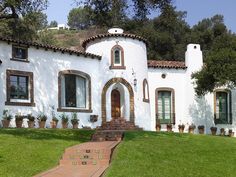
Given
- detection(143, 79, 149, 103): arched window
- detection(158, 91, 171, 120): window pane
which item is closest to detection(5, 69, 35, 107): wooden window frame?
detection(143, 79, 149, 103): arched window

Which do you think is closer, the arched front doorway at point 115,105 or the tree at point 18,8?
the tree at point 18,8

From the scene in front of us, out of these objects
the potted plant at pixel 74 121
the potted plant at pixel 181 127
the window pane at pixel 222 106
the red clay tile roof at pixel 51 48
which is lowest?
the potted plant at pixel 181 127

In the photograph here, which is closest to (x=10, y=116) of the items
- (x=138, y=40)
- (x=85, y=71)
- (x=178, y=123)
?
(x=85, y=71)

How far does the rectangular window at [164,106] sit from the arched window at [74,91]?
631 centimetres

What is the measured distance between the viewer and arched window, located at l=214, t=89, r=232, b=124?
32812 millimetres

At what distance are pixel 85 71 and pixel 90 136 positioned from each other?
6.78m

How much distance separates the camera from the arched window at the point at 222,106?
32.8m

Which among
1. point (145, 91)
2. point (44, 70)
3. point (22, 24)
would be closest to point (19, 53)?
point (44, 70)

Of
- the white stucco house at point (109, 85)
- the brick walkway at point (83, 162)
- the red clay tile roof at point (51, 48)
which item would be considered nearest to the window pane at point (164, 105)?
the white stucco house at point (109, 85)

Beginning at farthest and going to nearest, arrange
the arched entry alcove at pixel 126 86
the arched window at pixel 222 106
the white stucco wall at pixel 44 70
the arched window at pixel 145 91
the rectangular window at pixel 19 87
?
the arched window at pixel 222 106 → the arched window at pixel 145 91 → the arched entry alcove at pixel 126 86 → the rectangular window at pixel 19 87 → the white stucco wall at pixel 44 70

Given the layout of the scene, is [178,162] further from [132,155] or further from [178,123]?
[178,123]

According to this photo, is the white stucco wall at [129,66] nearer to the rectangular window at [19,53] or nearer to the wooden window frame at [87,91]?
the wooden window frame at [87,91]

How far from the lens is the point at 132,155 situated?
1569cm

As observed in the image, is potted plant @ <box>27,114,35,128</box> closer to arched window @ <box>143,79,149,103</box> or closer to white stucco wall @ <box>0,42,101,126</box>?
white stucco wall @ <box>0,42,101,126</box>
